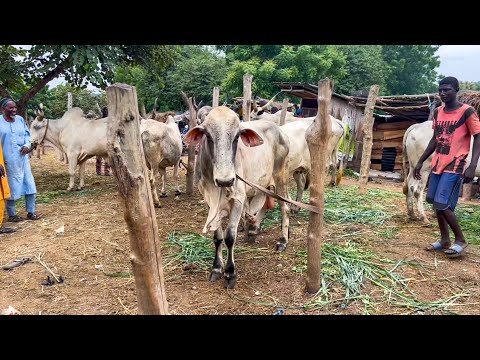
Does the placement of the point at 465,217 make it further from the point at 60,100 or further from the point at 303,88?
the point at 60,100

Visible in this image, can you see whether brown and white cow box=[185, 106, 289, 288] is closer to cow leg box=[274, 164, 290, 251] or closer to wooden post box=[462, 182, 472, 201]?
cow leg box=[274, 164, 290, 251]

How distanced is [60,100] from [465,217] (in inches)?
908

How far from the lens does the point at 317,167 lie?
355 cm


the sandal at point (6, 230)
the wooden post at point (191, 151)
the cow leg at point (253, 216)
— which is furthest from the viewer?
the wooden post at point (191, 151)

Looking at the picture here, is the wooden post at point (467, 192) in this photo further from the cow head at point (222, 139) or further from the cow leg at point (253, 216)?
the cow head at point (222, 139)

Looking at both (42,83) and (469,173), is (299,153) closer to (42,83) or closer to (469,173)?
(469,173)

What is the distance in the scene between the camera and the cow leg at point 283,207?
5016 mm

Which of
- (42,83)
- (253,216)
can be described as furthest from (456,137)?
Answer: (42,83)

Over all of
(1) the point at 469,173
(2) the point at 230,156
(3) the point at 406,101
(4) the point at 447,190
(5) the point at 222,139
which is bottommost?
(4) the point at 447,190

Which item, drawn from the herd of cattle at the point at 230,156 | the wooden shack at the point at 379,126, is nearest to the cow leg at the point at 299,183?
the herd of cattle at the point at 230,156

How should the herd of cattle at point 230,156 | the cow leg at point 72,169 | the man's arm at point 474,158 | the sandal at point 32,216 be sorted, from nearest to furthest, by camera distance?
the herd of cattle at point 230,156, the man's arm at point 474,158, the sandal at point 32,216, the cow leg at point 72,169

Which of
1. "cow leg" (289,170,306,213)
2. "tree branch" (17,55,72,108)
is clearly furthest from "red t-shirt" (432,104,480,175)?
"tree branch" (17,55,72,108)

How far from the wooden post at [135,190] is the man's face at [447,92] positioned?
12.5 feet

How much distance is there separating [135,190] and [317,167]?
194cm
